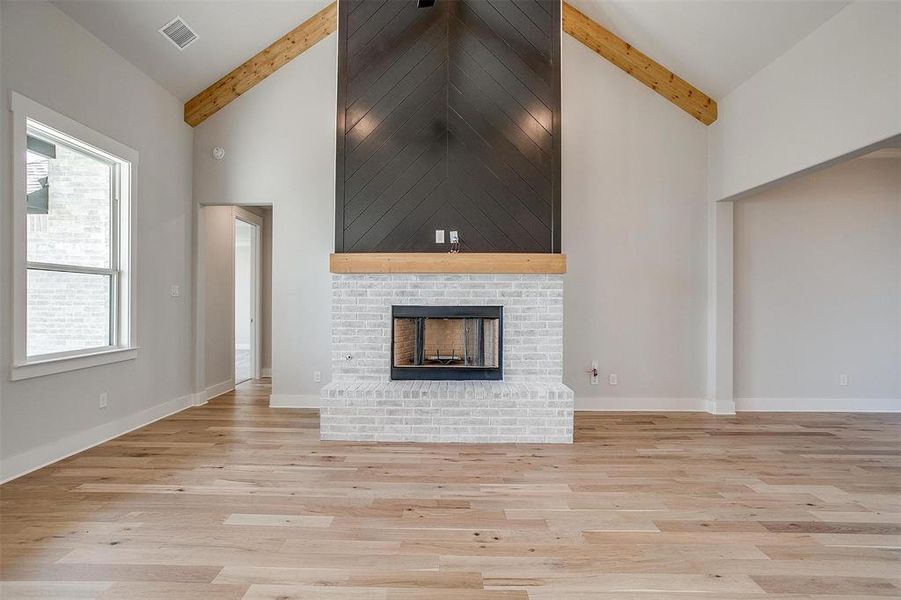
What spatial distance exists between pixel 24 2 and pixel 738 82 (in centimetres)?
556

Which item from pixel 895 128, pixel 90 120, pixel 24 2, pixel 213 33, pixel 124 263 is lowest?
pixel 124 263

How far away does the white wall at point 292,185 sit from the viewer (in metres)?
5.03

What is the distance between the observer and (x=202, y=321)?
5.18 m

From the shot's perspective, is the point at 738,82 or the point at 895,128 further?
the point at 738,82

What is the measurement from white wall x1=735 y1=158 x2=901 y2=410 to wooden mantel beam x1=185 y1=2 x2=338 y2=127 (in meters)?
4.71

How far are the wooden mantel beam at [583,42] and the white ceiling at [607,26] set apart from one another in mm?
79

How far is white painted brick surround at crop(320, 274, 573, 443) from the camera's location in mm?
3848

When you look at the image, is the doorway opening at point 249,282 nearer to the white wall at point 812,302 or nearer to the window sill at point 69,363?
the window sill at point 69,363

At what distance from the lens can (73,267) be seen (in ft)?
11.7

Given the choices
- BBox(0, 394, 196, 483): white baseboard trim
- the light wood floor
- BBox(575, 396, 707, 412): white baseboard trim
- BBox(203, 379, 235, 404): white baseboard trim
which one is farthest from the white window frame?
BBox(575, 396, 707, 412): white baseboard trim

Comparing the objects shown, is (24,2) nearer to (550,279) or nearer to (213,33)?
(213,33)

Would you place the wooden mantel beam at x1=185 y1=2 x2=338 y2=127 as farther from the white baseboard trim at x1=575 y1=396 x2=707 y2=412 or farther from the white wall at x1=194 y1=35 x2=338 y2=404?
the white baseboard trim at x1=575 y1=396 x2=707 y2=412

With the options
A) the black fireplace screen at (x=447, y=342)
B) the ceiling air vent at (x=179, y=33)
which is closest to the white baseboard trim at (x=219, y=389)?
the black fireplace screen at (x=447, y=342)

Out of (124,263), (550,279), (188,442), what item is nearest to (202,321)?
(124,263)
